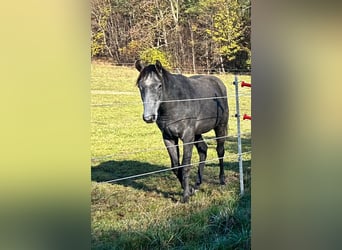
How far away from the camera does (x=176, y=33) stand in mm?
3109

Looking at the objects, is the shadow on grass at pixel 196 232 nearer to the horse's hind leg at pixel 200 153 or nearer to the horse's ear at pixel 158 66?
the horse's hind leg at pixel 200 153

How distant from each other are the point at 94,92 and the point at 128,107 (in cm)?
26

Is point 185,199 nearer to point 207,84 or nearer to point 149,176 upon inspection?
point 149,176

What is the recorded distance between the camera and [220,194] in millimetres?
3309

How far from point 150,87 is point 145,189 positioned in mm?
639

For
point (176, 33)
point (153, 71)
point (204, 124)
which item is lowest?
point (204, 124)

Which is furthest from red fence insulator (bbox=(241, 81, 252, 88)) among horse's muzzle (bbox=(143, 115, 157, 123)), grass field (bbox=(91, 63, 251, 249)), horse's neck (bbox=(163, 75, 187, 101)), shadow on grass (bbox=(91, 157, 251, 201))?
horse's muzzle (bbox=(143, 115, 157, 123))

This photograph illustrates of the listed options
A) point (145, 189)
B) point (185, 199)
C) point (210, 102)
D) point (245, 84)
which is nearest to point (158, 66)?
point (210, 102)

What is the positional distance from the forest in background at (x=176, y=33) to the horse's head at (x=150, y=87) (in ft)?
0.18

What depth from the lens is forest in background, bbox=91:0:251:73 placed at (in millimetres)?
2873

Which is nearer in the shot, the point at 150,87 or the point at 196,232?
the point at 150,87
